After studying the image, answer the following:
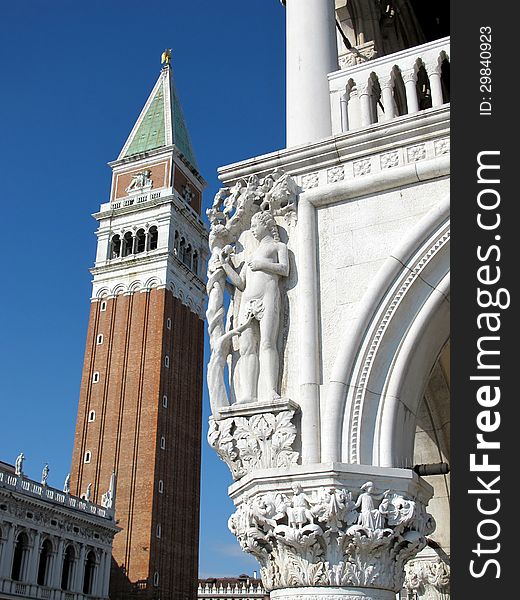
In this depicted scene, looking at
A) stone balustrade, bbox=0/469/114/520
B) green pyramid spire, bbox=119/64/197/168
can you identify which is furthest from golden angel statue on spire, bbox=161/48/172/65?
stone balustrade, bbox=0/469/114/520

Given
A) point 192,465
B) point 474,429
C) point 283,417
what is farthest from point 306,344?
point 192,465

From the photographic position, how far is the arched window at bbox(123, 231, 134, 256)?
2650 inches

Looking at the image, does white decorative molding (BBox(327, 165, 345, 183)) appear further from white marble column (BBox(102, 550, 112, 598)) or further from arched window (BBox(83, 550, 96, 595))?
white marble column (BBox(102, 550, 112, 598))

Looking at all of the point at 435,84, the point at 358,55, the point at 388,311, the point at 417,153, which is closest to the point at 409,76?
the point at 435,84

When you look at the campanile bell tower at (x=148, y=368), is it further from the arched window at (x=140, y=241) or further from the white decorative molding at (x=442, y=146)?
the white decorative molding at (x=442, y=146)

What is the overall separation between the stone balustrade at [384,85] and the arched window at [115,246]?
6233cm

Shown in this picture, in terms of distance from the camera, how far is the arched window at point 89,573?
1916 inches

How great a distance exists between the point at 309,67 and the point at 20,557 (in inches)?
1641

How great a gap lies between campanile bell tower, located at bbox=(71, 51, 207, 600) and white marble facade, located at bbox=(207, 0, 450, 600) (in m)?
51.3

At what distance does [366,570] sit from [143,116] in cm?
7305

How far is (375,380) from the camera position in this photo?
4.90 m

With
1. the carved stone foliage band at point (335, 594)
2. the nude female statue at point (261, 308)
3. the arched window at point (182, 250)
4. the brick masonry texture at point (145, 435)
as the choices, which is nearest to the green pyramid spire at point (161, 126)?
the arched window at point (182, 250)

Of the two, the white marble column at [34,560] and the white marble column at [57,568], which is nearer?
the white marble column at [34,560]

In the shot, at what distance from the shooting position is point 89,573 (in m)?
49.4
